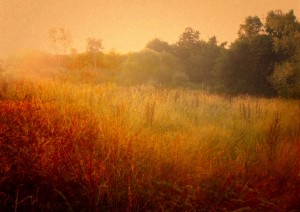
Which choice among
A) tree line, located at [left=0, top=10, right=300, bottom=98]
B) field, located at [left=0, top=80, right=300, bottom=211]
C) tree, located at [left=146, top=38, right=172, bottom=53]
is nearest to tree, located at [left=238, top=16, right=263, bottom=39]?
tree line, located at [left=0, top=10, right=300, bottom=98]

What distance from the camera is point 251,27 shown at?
79.6 feet

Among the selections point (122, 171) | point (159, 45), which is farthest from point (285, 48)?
point (122, 171)

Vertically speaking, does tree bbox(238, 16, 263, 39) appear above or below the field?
above

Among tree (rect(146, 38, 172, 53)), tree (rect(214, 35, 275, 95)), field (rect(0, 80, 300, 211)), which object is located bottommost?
field (rect(0, 80, 300, 211))

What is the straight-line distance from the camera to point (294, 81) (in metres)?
18.8

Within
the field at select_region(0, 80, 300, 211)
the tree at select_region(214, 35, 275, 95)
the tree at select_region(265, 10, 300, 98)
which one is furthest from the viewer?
the tree at select_region(214, 35, 275, 95)

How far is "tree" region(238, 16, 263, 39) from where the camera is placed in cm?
2386

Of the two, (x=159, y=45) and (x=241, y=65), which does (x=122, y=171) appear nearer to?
(x=241, y=65)

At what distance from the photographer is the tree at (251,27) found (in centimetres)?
2386

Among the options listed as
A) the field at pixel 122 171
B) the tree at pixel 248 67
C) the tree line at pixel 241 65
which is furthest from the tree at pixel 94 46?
the field at pixel 122 171

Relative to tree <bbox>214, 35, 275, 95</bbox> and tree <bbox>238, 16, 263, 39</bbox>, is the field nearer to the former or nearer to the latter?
tree <bbox>214, 35, 275, 95</bbox>

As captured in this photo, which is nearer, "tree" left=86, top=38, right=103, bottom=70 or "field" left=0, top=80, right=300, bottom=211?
"field" left=0, top=80, right=300, bottom=211

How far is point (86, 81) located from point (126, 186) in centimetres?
689

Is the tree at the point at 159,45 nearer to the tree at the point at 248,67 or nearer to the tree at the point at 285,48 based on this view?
the tree at the point at 248,67
